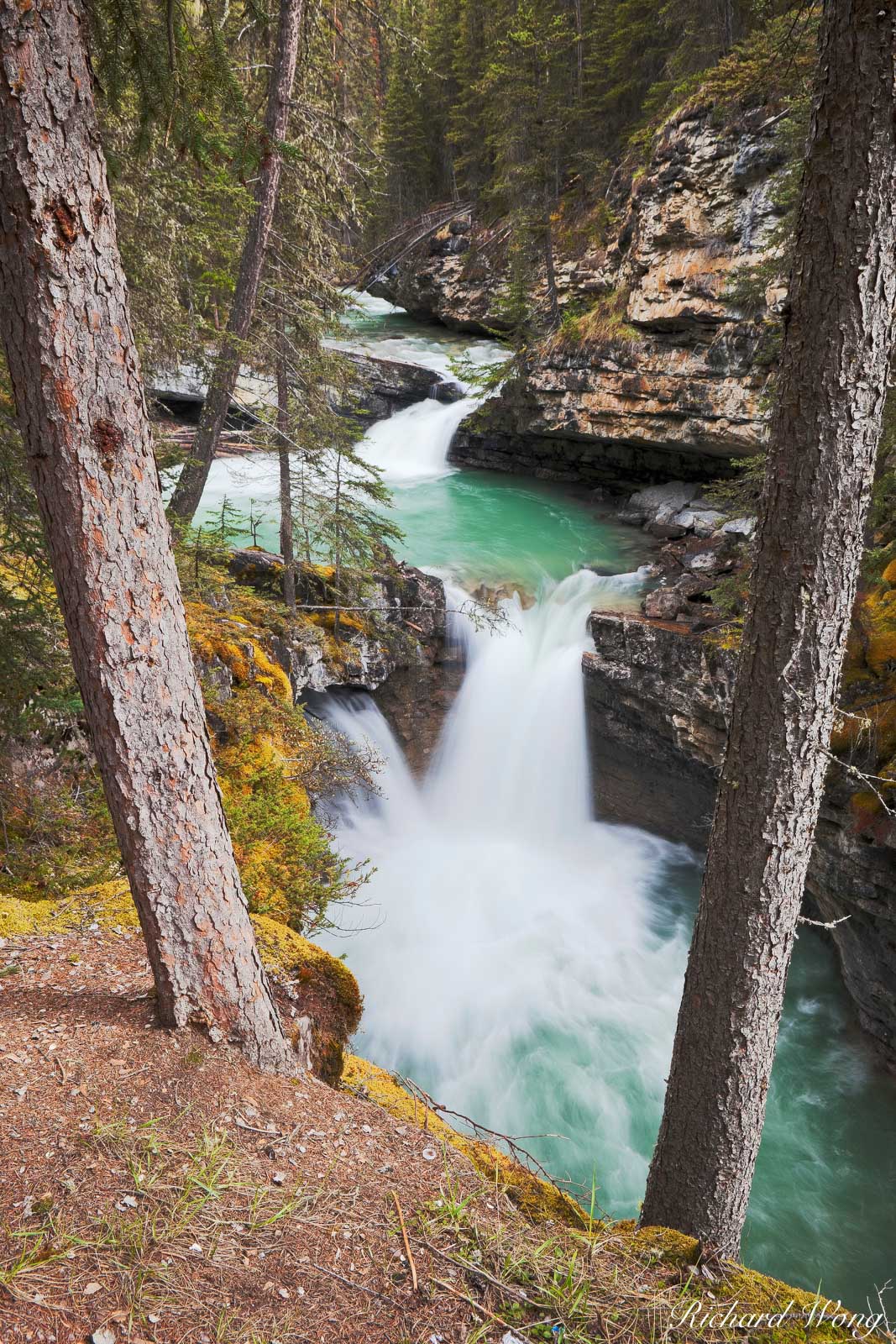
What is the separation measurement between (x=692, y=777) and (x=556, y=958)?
3974mm

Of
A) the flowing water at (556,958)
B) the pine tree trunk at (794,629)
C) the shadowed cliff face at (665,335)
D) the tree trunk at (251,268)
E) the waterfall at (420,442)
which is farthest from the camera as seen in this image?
the waterfall at (420,442)

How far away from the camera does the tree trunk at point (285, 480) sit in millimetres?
10094

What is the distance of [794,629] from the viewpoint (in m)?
3.00

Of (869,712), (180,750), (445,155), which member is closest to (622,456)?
(869,712)

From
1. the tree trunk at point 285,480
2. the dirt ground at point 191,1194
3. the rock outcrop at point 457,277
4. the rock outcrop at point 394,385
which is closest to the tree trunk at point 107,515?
the dirt ground at point 191,1194

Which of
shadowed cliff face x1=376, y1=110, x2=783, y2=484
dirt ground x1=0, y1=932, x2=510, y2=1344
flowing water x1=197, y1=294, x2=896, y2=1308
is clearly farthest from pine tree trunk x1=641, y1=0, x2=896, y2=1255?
shadowed cliff face x1=376, y1=110, x2=783, y2=484

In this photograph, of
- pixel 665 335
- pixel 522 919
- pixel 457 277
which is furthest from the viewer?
pixel 457 277

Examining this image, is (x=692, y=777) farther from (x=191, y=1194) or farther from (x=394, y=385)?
(x=394, y=385)

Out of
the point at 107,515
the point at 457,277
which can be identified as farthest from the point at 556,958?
the point at 457,277

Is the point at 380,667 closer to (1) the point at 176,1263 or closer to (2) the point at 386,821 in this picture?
(2) the point at 386,821

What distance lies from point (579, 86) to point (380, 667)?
1997cm

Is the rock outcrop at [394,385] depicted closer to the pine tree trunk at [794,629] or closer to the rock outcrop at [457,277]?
the rock outcrop at [457,277]

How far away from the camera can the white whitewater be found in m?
7.85

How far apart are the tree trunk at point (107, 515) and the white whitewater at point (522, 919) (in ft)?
18.7
